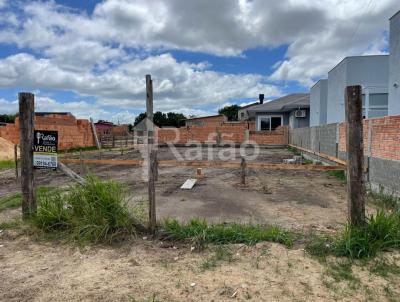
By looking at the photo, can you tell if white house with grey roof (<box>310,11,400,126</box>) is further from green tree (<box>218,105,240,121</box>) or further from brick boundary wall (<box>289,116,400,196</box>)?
green tree (<box>218,105,240,121</box>)

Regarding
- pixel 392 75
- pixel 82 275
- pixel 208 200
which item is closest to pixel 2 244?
pixel 82 275

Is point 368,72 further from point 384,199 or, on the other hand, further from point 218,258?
point 218,258

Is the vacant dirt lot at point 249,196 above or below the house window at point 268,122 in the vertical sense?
below

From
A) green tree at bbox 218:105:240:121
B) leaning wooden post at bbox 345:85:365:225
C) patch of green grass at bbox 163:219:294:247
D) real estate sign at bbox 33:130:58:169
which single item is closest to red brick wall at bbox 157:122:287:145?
real estate sign at bbox 33:130:58:169

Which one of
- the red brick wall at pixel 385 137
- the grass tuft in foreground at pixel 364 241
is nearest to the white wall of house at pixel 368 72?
the red brick wall at pixel 385 137

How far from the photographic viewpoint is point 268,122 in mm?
33469

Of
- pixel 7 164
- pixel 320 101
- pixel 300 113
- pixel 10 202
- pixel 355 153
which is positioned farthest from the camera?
pixel 300 113

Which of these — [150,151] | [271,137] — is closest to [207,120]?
[271,137]

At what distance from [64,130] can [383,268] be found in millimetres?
24549

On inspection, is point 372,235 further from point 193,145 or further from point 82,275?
point 193,145

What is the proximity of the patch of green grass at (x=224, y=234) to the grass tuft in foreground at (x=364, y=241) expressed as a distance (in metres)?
0.43

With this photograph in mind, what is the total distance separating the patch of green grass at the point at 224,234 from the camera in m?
4.62

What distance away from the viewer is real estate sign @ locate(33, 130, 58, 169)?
5.77m

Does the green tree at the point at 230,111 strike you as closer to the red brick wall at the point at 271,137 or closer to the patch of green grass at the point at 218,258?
the red brick wall at the point at 271,137
